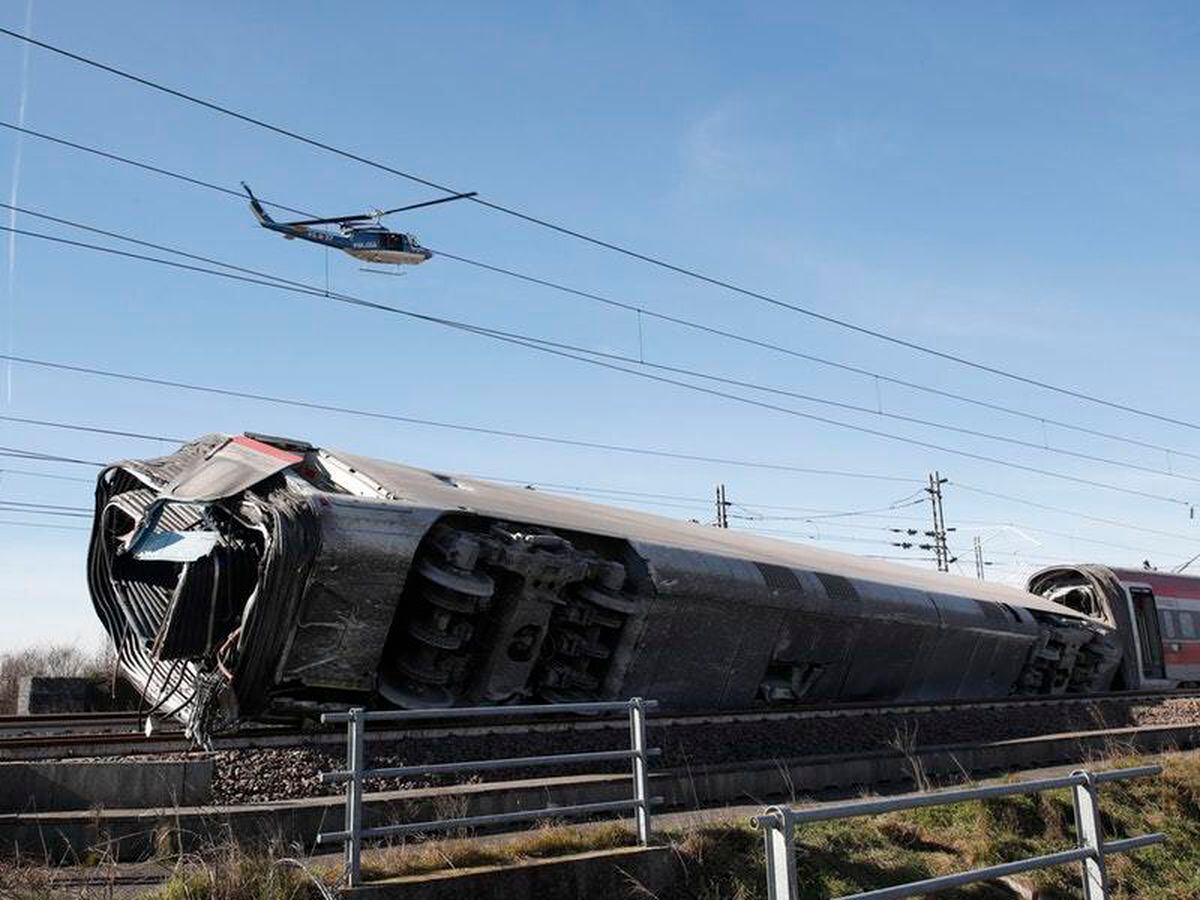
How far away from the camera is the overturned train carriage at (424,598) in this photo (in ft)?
34.0

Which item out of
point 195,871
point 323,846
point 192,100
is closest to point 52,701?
point 192,100

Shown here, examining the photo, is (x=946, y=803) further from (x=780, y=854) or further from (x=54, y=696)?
(x=54, y=696)

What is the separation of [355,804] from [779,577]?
9.70 meters

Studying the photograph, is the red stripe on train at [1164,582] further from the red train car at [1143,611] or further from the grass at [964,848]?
the grass at [964,848]

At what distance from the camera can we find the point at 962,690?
64.1ft

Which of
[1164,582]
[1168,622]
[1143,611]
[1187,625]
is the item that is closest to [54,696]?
[1143,611]

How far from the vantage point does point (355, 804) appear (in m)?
6.08

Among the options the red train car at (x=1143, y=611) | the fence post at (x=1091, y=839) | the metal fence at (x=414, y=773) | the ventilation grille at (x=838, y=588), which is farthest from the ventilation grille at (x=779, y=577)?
the red train car at (x=1143, y=611)

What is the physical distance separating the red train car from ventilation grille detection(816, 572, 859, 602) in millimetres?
11633

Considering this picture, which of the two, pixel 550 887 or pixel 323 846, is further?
pixel 323 846

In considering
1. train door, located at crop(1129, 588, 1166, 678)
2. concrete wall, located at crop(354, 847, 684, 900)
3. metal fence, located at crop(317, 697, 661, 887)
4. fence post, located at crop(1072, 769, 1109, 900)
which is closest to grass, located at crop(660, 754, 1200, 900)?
concrete wall, located at crop(354, 847, 684, 900)

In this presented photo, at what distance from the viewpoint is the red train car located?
24906 mm

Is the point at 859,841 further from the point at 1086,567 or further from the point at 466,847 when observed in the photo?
the point at 1086,567

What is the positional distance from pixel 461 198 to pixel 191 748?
7.61 m
